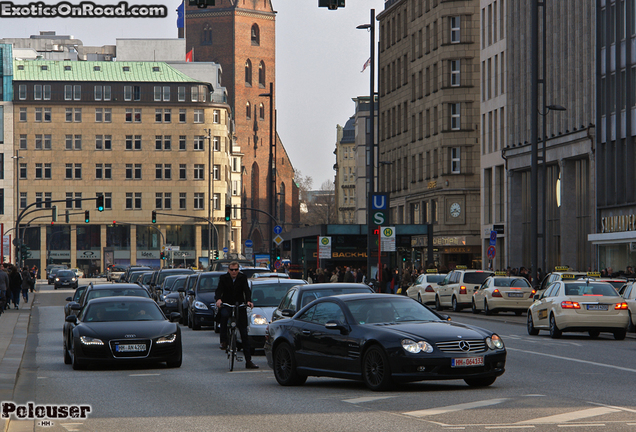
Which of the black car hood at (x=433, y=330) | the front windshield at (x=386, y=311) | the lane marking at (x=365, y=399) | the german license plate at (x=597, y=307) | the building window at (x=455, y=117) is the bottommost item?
the lane marking at (x=365, y=399)

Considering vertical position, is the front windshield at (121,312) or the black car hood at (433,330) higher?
the black car hood at (433,330)

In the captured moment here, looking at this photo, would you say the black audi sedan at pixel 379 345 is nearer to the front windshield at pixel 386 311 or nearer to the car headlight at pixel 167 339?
the front windshield at pixel 386 311

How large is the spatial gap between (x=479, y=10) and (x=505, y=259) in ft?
61.1

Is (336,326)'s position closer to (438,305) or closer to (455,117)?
(438,305)

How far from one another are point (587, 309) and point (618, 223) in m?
23.5

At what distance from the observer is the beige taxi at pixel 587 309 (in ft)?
81.2

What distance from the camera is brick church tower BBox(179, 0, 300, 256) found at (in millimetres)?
137375

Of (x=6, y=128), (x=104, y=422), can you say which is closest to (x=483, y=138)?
(x=104, y=422)

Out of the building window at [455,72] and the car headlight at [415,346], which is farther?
the building window at [455,72]

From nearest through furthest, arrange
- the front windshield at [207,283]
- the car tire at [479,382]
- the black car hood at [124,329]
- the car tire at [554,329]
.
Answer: the car tire at [479,382] < the black car hood at [124,329] < the car tire at [554,329] < the front windshield at [207,283]

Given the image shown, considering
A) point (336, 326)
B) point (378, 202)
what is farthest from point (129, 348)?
point (378, 202)

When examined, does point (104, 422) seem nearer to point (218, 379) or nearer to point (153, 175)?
point (218, 379)

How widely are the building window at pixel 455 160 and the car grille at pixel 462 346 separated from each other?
60824 mm

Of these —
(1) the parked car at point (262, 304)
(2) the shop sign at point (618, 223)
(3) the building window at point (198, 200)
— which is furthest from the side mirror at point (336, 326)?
(3) the building window at point (198, 200)
